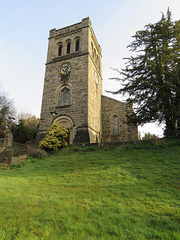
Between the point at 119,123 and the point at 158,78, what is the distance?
9016 millimetres

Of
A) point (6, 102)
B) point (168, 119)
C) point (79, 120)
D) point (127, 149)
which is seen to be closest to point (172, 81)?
point (168, 119)

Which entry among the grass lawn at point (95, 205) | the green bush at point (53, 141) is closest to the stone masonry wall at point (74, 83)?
the green bush at point (53, 141)

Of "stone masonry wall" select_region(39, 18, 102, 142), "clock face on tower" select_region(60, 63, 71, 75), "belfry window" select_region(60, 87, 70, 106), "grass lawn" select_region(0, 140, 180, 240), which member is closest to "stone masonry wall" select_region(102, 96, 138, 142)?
"stone masonry wall" select_region(39, 18, 102, 142)

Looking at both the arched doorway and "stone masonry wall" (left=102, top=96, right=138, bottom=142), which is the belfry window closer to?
the arched doorway

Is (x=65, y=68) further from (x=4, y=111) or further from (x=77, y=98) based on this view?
(x=4, y=111)

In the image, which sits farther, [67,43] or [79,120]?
[67,43]

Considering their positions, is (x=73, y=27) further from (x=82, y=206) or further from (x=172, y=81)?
(x=82, y=206)

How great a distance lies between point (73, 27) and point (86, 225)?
76.5ft

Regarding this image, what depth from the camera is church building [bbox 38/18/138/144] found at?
16.9 meters

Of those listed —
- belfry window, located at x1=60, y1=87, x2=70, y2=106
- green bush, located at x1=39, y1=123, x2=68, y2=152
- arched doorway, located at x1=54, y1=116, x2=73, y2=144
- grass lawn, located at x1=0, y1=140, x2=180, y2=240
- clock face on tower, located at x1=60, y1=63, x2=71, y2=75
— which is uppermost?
clock face on tower, located at x1=60, y1=63, x2=71, y2=75

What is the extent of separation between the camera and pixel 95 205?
396 centimetres

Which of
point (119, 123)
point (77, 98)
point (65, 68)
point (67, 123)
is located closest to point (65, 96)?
point (77, 98)

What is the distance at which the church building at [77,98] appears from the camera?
1694 centimetres

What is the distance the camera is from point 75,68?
62.1 feet
